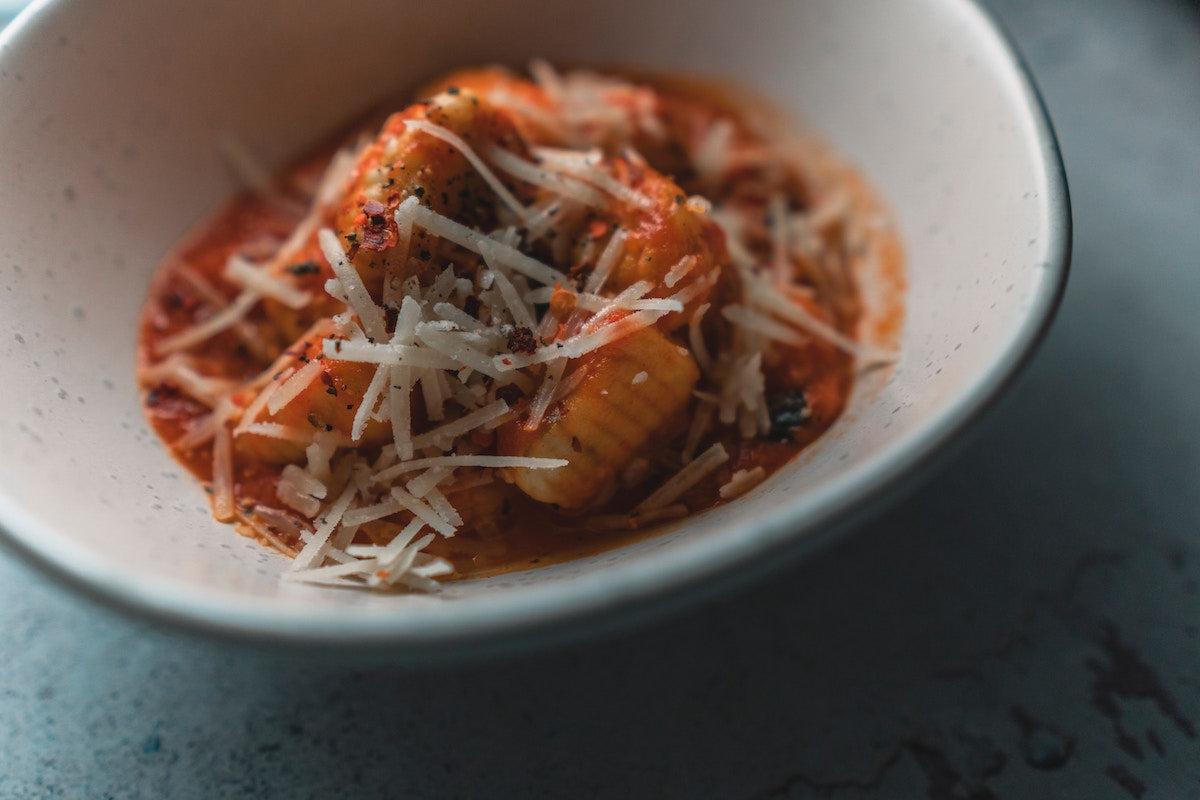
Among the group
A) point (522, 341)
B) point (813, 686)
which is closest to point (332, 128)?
point (522, 341)

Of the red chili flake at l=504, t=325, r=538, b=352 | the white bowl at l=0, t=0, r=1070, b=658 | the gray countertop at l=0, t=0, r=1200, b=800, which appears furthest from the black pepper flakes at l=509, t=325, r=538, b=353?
the gray countertop at l=0, t=0, r=1200, b=800

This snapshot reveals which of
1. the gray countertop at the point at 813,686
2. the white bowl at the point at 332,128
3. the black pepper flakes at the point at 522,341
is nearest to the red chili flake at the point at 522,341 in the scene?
the black pepper flakes at the point at 522,341

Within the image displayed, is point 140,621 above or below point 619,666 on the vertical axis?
above

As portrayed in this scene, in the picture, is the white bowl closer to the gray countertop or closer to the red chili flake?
the gray countertop

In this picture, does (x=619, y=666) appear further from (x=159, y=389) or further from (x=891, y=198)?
(x=891, y=198)

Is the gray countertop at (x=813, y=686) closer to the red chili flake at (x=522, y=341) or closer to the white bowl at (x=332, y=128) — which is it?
the white bowl at (x=332, y=128)

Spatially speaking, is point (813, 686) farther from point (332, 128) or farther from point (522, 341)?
point (332, 128)

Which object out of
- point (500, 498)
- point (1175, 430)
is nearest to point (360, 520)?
point (500, 498)
